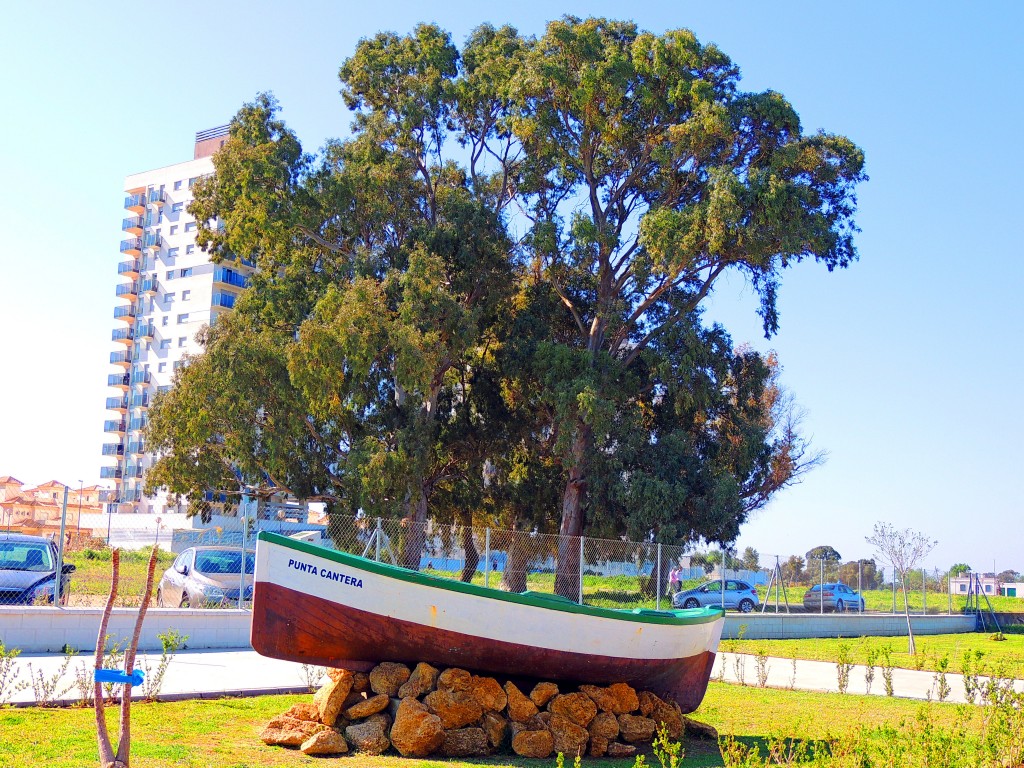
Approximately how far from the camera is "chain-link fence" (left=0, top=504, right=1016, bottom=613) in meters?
17.8

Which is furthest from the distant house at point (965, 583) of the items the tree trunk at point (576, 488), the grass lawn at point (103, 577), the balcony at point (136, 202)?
the balcony at point (136, 202)

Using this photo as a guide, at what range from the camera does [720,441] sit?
103ft

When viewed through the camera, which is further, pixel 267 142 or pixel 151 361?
pixel 151 361

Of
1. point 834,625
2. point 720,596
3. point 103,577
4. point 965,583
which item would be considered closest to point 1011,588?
point 965,583

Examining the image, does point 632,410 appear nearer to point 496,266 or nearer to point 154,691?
point 496,266

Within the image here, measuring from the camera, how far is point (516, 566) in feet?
65.6

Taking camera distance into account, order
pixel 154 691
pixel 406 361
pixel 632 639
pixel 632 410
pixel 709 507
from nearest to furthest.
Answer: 1. pixel 632 639
2. pixel 154 691
3. pixel 406 361
4. pixel 709 507
5. pixel 632 410

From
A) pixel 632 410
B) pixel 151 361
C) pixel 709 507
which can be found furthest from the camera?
pixel 151 361

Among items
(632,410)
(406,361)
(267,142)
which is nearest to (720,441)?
(632,410)

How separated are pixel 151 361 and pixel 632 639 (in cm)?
7534

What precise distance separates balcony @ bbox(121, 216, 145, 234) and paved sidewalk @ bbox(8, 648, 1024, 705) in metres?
72.4

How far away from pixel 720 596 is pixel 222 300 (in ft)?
185

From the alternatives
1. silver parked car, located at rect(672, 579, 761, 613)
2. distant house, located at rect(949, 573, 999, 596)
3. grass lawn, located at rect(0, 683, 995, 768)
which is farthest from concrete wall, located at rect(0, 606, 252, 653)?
distant house, located at rect(949, 573, 999, 596)

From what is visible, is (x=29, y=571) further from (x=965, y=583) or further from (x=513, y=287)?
(x=965, y=583)
